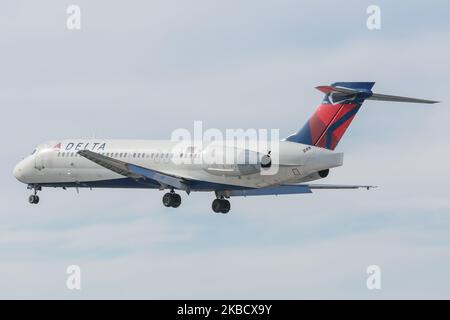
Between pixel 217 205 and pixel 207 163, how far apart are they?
356 centimetres

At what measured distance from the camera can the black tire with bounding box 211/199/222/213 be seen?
6894 cm

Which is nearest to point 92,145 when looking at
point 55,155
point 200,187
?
point 55,155

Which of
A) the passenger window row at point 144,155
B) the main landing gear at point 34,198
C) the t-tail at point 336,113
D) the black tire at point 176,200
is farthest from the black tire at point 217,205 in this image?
the main landing gear at point 34,198

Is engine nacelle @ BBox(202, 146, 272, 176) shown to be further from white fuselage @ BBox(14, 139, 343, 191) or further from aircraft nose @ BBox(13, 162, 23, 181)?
aircraft nose @ BBox(13, 162, 23, 181)

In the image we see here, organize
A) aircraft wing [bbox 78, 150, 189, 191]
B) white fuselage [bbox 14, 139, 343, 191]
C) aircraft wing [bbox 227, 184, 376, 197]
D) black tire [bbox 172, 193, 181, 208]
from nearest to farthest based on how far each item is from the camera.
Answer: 1. white fuselage [bbox 14, 139, 343, 191]
2. aircraft wing [bbox 78, 150, 189, 191]
3. black tire [bbox 172, 193, 181, 208]
4. aircraft wing [bbox 227, 184, 376, 197]

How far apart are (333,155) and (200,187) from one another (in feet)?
27.6

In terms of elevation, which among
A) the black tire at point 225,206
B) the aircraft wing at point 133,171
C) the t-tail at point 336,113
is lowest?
the black tire at point 225,206

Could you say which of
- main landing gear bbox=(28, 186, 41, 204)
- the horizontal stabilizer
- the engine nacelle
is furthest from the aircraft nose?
the horizontal stabilizer

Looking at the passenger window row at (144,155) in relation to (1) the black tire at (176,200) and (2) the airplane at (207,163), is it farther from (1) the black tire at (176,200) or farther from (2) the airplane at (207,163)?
(1) the black tire at (176,200)

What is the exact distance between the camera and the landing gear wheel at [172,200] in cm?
6756

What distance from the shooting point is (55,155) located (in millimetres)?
71625

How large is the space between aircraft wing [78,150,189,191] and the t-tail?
752 centimetres

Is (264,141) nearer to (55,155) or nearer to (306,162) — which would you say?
(306,162)

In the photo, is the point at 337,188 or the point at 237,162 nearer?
the point at 237,162
